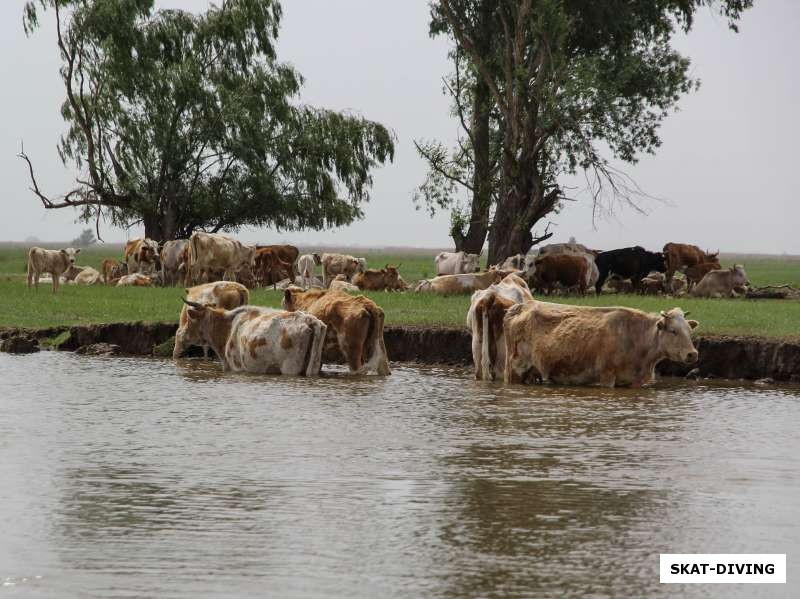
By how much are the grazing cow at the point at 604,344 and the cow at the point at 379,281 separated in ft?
56.5

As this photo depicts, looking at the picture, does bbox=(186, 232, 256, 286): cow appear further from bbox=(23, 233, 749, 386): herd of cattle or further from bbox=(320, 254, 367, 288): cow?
bbox=(23, 233, 749, 386): herd of cattle

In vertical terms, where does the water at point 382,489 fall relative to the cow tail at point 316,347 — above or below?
below

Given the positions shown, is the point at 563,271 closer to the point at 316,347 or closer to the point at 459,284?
the point at 459,284

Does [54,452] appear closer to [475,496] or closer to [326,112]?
[475,496]

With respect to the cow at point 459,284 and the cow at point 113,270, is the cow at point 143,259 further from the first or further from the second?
the cow at point 459,284

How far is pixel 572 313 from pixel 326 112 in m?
31.8

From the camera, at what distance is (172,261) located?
36.0 m

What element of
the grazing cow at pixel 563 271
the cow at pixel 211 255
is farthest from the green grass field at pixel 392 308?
the cow at pixel 211 255

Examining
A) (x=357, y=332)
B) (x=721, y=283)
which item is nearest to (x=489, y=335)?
(x=357, y=332)

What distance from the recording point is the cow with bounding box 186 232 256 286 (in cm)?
3322

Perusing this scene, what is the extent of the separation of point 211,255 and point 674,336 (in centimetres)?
1950

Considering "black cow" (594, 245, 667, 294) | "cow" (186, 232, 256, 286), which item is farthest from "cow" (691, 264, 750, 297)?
"cow" (186, 232, 256, 286)

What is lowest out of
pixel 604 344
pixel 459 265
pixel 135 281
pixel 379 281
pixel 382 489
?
pixel 382 489

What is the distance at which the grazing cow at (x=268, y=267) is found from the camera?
3700 centimetres
